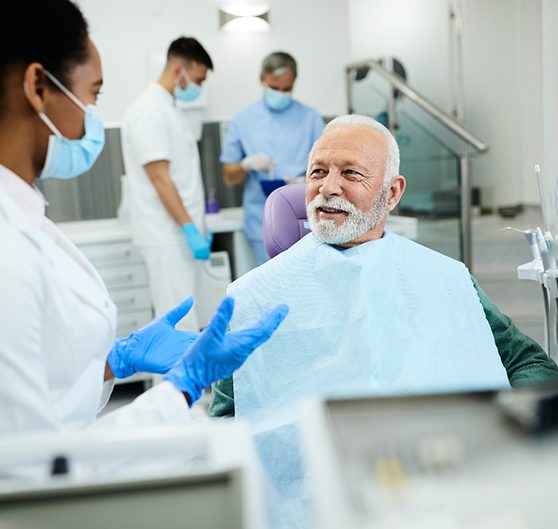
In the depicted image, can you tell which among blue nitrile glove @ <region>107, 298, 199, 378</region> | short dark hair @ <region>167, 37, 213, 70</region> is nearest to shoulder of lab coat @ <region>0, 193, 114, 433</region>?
blue nitrile glove @ <region>107, 298, 199, 378</region>

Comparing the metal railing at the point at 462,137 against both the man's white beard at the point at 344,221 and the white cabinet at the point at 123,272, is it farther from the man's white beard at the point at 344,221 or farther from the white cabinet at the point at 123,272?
the man's white beard at the point at 344,221

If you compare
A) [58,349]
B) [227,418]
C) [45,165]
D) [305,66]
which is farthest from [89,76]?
[305,66]

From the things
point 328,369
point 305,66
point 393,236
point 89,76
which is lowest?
point 328,369

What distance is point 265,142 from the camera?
347cm

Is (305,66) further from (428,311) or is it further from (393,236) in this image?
(428,311)

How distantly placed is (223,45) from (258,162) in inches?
35.9

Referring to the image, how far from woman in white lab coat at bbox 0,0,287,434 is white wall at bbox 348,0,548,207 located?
4.52 meters

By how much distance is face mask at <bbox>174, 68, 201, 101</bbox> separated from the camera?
3.13 meters

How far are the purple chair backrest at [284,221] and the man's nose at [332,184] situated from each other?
0.54 feet

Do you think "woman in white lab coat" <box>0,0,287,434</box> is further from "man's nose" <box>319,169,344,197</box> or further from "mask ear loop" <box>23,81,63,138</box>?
"man's nose" <box>319,169,344,197</box>

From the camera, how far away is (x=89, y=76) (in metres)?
1.02

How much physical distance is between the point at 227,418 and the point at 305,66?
290 cm

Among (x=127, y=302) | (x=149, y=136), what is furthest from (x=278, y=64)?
(x=127, y=302)

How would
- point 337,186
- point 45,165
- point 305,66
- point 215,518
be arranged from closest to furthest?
1. point 215,518
2. point 45,165
3. point 337,186
4. point 305,66
